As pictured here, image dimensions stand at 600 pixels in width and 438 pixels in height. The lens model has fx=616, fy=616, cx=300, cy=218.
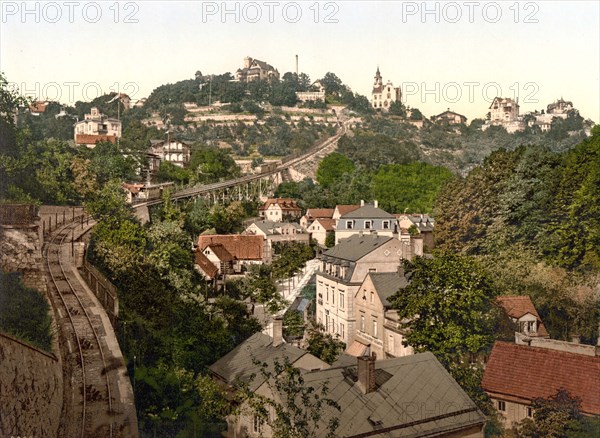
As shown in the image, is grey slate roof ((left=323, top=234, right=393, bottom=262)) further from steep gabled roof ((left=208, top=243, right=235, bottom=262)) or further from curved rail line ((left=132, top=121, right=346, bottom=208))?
curved rail line ((left=132, top=121, right=346, bottom=208))

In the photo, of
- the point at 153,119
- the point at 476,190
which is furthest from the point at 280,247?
the point at 153,119

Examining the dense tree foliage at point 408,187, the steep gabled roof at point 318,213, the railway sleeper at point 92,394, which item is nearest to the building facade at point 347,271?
the steep gabled roof at point 318,213

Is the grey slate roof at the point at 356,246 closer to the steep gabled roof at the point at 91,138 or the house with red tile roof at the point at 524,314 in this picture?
the house with red tile roof at the point at 524,314

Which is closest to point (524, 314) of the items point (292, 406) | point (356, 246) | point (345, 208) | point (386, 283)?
point (386, 283)

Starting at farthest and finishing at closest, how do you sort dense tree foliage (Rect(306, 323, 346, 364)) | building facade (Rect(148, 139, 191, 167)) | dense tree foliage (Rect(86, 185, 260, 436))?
building facade (Rect(148, 139, 191, 167)) → dense tree foliage (Rect(306, 323, 346, 364)) → dense tree foliage (Rect(86, 185, 260, 436))

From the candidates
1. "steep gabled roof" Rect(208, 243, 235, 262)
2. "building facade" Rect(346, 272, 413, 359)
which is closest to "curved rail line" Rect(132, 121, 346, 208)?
"steep gabled roof" Rect(208, 243, 235, 262)

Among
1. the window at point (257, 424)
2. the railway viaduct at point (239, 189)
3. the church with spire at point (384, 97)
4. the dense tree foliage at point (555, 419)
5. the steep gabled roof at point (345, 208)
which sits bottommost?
the dense tree foliage at point (555, 419)
